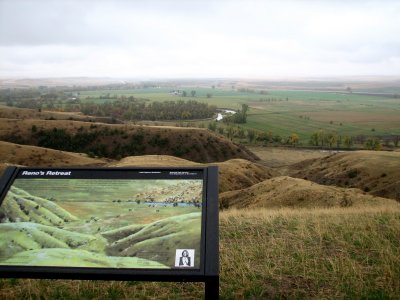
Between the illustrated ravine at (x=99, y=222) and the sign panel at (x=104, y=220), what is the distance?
0.04 ft

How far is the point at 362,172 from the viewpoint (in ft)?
170

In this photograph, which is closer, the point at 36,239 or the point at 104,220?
the point at 36,239

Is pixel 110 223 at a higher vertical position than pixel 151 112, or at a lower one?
higher

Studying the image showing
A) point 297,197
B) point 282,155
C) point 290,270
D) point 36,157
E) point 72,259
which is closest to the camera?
point 72,259

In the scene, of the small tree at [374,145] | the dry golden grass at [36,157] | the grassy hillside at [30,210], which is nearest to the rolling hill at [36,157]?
the dry golden grass at [36,157]

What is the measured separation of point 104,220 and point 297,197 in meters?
23.8

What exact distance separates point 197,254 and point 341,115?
190m

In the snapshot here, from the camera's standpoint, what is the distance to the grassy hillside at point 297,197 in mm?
24484

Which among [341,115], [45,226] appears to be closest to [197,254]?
[45,226]

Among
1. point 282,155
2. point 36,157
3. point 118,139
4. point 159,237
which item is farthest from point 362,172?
point 118,139

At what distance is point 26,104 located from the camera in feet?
581

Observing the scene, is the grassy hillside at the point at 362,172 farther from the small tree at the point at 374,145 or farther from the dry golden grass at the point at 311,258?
the small tree at the point at 374,145

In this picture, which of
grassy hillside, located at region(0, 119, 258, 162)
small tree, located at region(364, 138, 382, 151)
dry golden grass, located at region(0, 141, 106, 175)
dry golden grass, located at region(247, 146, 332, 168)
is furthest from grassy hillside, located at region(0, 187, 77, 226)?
small tree, located at region(364, 138, 382, 151)

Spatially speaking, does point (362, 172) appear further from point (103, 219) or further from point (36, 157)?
point (103, 219)
